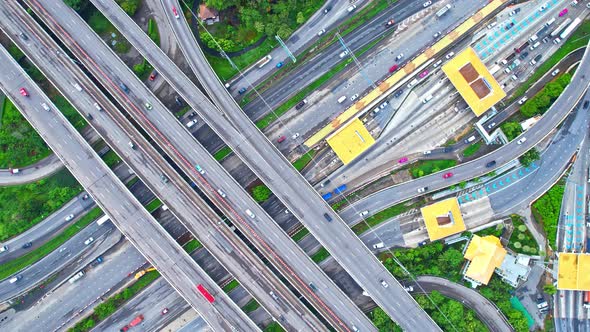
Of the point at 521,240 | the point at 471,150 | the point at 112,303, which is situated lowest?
the point at 521,240

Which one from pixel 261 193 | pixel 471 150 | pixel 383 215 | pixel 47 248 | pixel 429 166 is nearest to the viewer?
pixel 261 193

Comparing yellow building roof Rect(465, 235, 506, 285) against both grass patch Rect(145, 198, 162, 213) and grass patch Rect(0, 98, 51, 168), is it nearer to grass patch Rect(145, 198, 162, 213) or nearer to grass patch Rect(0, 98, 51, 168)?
grass patch Rect(145, 198, 162, 213)

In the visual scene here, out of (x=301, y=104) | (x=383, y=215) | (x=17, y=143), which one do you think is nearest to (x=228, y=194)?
(x=301, y=104)

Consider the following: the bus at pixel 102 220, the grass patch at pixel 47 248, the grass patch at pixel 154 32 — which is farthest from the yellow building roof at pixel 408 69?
the grass patch at pixel 47 248

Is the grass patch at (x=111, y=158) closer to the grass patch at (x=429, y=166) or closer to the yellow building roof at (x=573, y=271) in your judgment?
the grass patch at (x=429, y=166)

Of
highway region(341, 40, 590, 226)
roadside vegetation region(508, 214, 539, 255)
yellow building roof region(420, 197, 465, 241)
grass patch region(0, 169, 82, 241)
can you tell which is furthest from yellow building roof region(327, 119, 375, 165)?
grass patch region(0, 169, 82, 241)

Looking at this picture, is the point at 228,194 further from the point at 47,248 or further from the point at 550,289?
the point at 550,289
